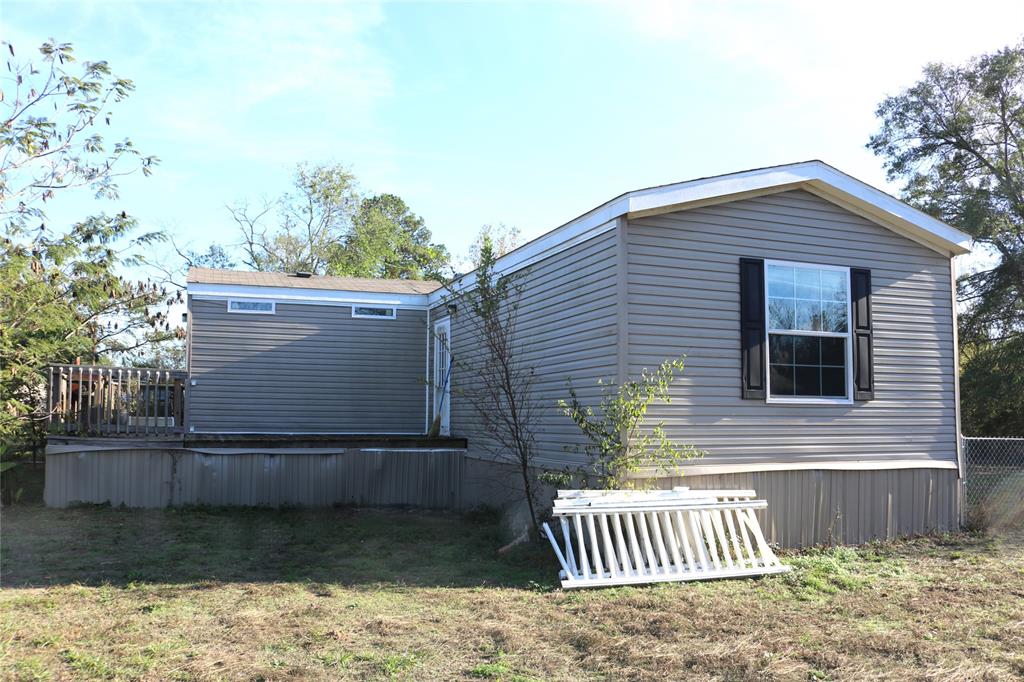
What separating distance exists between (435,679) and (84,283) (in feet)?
32.6

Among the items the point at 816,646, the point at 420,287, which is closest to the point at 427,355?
the point at 420,287

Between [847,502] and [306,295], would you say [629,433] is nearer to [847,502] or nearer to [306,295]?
[847,502]

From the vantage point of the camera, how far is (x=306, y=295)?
12.8 meters

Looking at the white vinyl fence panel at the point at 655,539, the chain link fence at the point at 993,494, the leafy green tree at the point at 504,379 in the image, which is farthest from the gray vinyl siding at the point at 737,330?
the leafy green tree at the point at 504,379

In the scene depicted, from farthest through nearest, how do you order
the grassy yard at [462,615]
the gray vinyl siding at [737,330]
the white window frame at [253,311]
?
the white window frame at [253,311] → the gray vinyl siding at [737,330] → the grassy yard at [462,615]

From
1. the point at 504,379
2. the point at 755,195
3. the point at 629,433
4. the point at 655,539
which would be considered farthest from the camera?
the point at 504,379

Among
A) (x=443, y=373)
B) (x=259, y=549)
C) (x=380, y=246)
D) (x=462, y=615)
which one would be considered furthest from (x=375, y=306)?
(x=380, y=246)

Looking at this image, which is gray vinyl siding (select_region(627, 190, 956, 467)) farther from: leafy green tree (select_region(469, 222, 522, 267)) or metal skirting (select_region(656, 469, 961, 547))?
leafy green tree (select_region(469, 222, 522, 267))

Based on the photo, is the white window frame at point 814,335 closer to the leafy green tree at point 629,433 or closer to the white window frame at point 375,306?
the leafy green tree at point 629,433

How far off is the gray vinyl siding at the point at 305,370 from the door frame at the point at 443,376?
37cm

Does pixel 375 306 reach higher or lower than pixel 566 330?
higher

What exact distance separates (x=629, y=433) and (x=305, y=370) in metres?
7.29

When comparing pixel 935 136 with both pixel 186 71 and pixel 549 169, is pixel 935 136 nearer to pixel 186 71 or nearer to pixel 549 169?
pixel 549 169

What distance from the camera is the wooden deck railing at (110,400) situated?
10.3 metres
